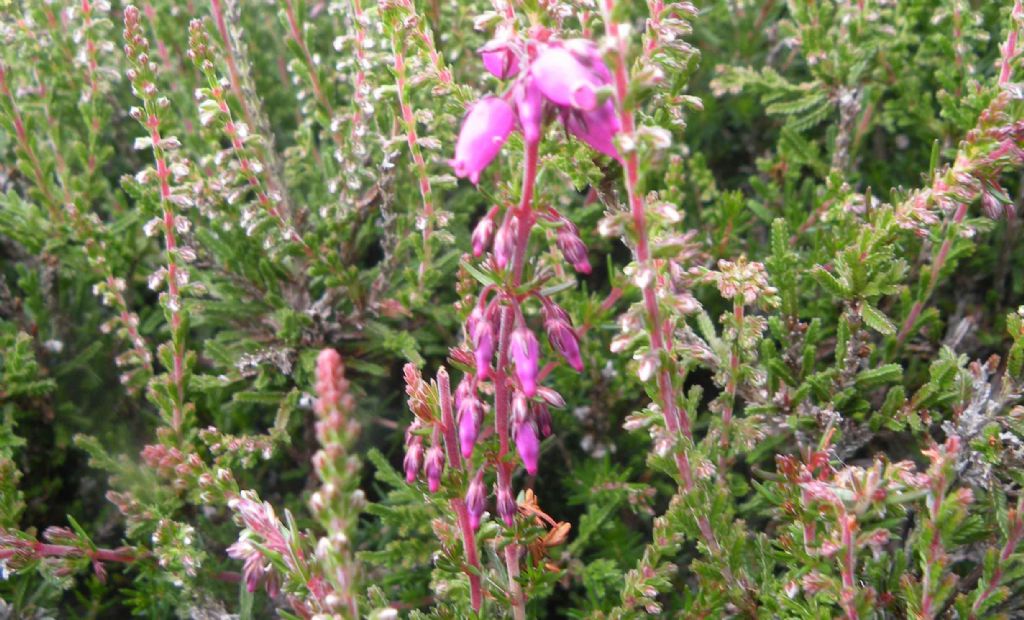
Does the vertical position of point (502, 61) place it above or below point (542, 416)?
above

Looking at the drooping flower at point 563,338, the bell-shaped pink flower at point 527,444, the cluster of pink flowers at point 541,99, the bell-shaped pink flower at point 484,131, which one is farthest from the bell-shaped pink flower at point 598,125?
the bell-shaped pink flower at point 527,444

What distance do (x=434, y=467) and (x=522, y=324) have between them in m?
0.40

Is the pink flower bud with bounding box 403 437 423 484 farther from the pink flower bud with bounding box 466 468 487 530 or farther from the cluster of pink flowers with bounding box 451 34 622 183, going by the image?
the cluster of pink flowers with bounding box 451 34 622 183

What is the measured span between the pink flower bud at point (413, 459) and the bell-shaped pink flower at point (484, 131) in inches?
27.2

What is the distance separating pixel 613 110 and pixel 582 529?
1.66 metres

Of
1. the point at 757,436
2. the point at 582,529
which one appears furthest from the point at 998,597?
the point at 582,529

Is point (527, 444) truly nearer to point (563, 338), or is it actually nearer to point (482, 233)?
point (563, 338)

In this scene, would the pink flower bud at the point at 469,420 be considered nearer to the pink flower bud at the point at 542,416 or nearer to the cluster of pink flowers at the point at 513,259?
the cluster of pink flowers at the point at 513,259

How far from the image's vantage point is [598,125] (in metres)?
1.62

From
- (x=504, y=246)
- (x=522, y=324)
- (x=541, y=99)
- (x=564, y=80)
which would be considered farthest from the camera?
(x=522, y=324)

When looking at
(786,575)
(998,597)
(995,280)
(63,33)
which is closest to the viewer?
(998,597)

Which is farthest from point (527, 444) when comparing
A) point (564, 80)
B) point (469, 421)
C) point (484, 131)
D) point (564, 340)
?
point (564, 80)

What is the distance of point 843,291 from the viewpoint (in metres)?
2.48

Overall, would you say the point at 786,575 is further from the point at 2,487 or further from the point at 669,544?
the point at 2,487
